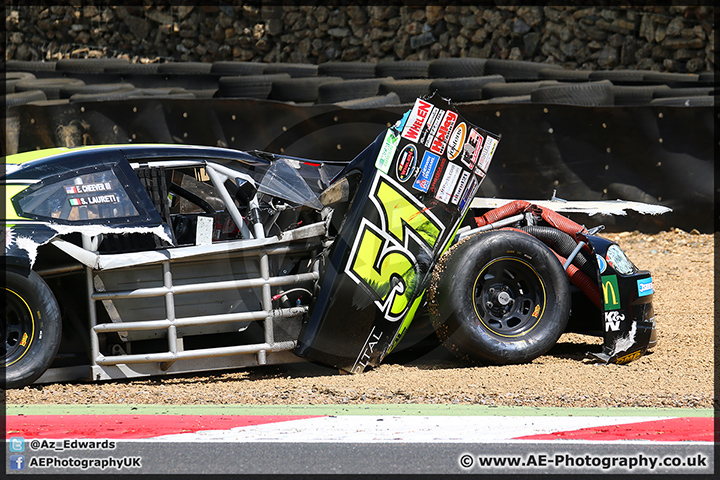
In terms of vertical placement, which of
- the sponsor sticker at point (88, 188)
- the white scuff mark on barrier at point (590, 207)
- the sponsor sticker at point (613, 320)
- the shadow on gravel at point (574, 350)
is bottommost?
the shadow on gravel at point (574, 350)

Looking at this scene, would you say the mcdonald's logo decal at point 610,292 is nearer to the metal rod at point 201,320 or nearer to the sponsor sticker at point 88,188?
the metal rod at point 201,320

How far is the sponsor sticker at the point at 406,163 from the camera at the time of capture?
4.90 m

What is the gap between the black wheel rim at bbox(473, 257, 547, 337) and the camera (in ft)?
16.5

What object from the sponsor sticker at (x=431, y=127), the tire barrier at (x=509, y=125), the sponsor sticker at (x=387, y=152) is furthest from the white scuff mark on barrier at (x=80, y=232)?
the tire barrier at (x=509, y=125)

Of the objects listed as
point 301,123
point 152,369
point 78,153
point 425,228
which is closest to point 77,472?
point 152,369

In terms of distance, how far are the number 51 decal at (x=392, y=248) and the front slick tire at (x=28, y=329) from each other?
5.83 ft

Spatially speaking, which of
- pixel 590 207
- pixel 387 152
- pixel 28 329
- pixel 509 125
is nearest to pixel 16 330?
pixel 28 329

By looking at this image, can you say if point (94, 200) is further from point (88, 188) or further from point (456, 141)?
point (456, 141)

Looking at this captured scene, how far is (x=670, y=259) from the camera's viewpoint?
807 cm

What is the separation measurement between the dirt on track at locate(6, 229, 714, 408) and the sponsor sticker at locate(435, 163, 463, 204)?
1.11 metres

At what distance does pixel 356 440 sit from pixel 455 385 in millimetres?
1010

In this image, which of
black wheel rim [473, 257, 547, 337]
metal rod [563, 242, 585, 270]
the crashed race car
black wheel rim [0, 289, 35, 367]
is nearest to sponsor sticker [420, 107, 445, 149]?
the crashed race car

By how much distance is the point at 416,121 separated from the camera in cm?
499

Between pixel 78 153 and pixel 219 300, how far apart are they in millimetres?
1312
